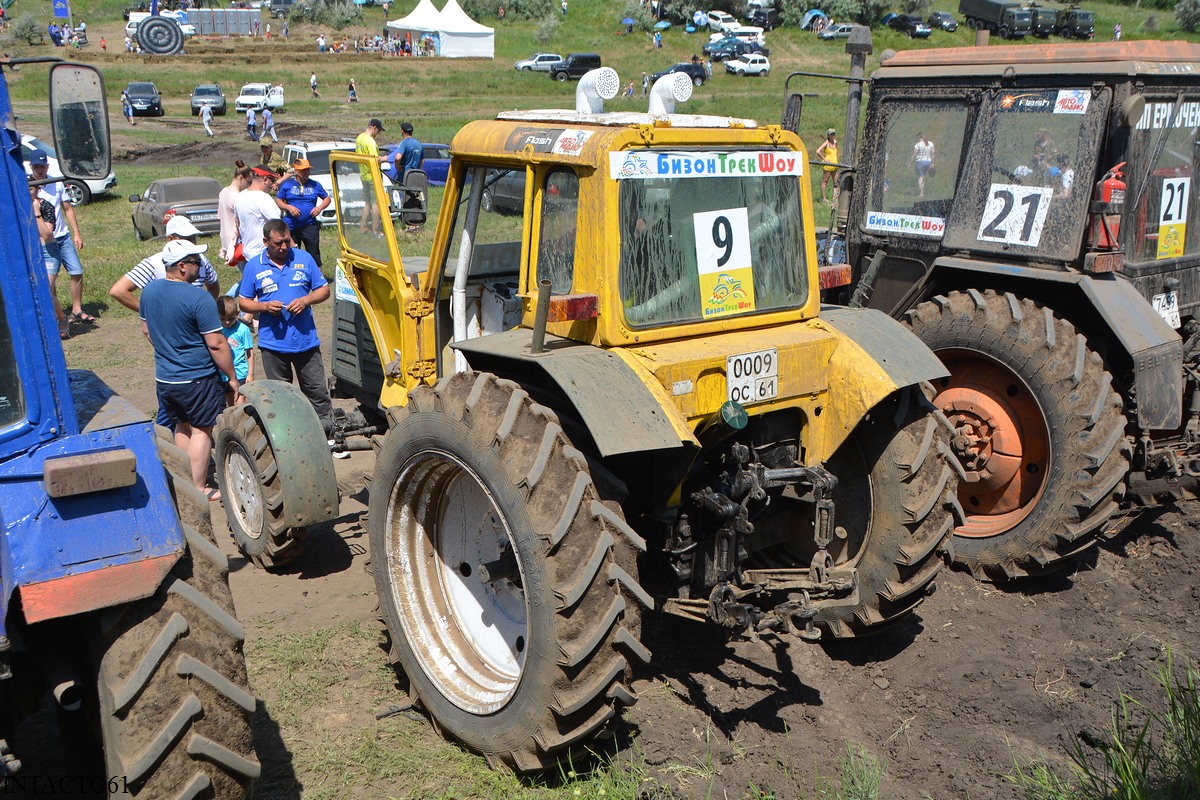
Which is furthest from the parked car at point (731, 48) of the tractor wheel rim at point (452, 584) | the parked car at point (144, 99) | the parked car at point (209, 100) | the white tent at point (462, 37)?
the tractor wheel rim at point (452, 584)

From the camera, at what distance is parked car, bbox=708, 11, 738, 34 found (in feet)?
Result: 174

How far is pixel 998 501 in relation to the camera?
5.64m

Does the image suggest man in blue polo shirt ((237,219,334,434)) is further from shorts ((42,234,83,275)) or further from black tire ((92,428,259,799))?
Result: shorts ((42,234,83,275))

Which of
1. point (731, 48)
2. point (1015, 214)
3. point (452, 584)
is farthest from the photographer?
point (731, 48)

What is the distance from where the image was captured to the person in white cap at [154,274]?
5.62 meters

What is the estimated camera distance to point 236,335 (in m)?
6.80

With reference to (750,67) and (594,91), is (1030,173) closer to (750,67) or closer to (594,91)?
(594,91)

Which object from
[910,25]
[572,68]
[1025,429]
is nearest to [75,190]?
[1025,429]

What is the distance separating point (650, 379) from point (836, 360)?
988 millimetres

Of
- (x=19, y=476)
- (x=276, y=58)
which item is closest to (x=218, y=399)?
(x=19, y=476)

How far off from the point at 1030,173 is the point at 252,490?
16.1ft

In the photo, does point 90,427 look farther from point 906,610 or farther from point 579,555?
point 906,610

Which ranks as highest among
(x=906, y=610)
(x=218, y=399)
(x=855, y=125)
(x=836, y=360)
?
(x=855, y=125)

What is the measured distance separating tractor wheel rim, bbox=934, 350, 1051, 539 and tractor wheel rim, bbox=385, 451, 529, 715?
282 centimetres
